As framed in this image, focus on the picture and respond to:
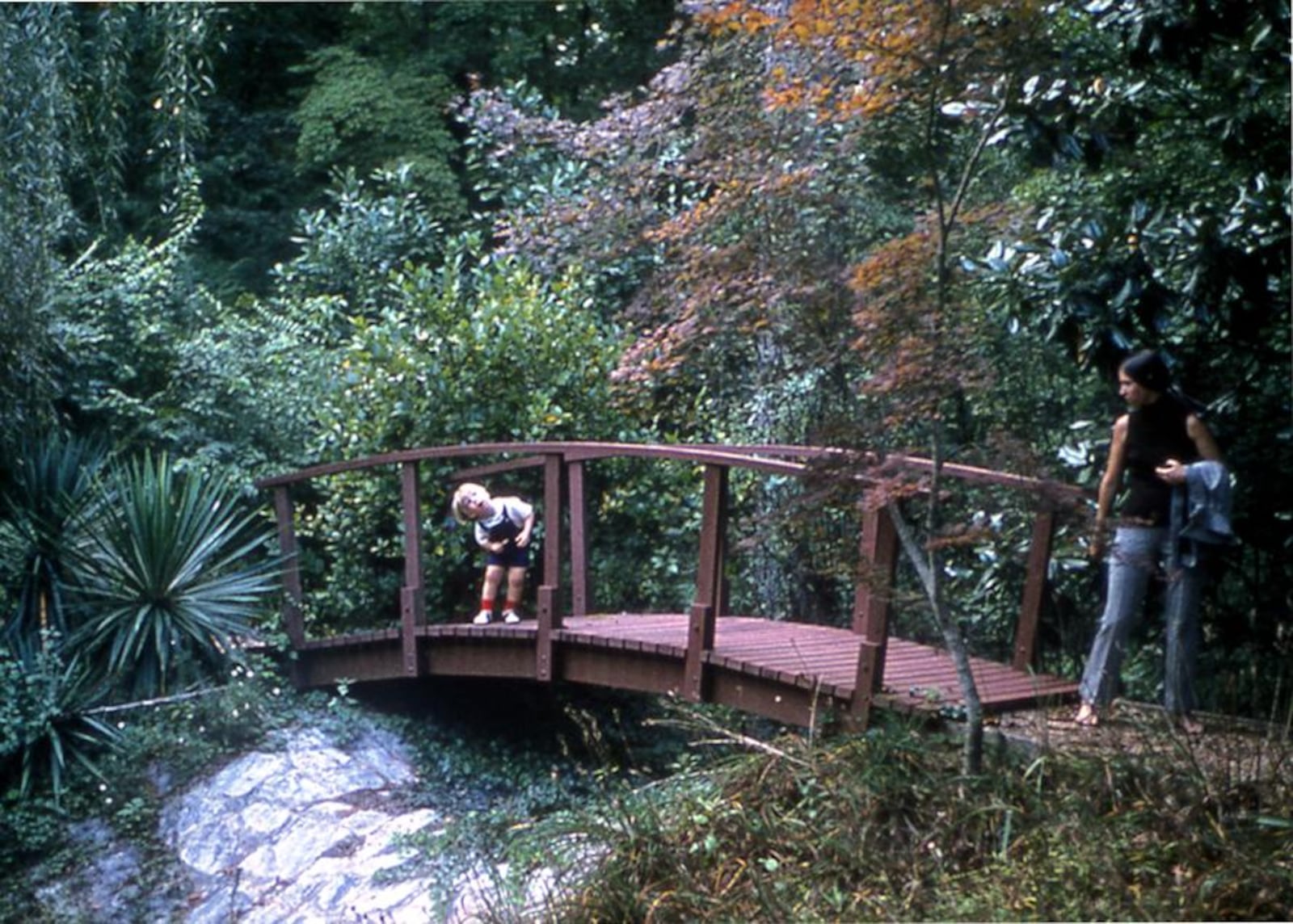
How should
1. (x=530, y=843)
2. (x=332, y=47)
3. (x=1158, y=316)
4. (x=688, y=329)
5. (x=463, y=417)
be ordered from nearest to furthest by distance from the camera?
(x=530, y=843)
(x=1158, y=316)
(x=688, y=329)
(x=463, y=417)
(x=332, y=47)

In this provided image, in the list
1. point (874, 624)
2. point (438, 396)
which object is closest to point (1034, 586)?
point (874, 624)

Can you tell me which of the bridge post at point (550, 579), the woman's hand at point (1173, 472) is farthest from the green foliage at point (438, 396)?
the woman's hand at point (1173, 472)

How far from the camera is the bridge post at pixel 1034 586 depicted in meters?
6.62

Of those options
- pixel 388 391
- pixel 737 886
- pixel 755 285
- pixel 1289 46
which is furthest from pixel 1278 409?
pixel 388 391

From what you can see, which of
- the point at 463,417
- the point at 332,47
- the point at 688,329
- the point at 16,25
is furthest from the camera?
the point at 332,47

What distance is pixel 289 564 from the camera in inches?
425

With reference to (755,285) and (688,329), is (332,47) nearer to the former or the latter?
(688,329)

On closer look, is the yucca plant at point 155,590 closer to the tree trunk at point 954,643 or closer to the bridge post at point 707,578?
the bridge post at point 707,578

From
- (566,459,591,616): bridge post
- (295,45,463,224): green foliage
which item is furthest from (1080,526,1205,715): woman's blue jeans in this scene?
(295,45,463,224): green foliage

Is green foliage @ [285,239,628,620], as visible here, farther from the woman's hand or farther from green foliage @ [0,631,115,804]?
the woman's hand

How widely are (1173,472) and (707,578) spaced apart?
7.73ft

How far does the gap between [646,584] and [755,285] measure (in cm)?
448

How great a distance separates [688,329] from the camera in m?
8.38

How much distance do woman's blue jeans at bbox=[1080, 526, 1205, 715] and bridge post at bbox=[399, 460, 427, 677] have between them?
4674 mm
